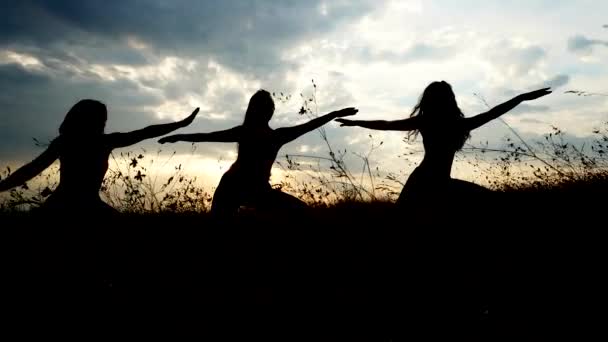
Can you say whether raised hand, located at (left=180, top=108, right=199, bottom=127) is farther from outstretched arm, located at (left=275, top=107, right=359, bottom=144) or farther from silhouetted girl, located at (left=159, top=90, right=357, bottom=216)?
outstretched arm, located at (left=275, top=107, right=359, bottom=144)

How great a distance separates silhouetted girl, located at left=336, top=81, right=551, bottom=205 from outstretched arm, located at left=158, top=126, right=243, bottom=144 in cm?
117

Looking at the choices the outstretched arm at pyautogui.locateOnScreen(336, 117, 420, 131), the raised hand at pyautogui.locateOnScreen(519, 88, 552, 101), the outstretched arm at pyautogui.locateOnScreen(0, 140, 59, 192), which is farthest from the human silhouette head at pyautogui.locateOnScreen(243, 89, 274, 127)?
the raised hand at pyautogui.locateOnScreen(519, 88, 552, 101)

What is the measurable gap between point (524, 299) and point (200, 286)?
2050 mm

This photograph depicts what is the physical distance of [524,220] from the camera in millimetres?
3711

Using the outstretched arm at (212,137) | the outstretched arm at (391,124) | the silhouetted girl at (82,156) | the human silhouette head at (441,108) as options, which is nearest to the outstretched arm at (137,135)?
the silhouetted girl at (82,156)

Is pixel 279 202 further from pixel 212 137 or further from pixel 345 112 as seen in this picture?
pixel 345 112

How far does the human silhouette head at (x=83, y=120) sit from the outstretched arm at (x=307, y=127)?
1.67 metres

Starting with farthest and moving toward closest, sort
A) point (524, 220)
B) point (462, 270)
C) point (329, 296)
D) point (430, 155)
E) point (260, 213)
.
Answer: point (260, 213), point (430, 155), point (524, 220), point (462, 270), point (329, 296)

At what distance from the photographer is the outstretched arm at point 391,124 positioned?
4.37m

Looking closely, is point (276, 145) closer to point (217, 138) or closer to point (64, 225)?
point (217, 138)

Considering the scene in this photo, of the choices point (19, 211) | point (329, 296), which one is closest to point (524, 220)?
point (329, 296)

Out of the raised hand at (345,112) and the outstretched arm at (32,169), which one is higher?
the raised hand at (345,112)

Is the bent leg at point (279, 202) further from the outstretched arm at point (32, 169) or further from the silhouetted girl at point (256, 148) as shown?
the outstretched arm at point (32, 169)

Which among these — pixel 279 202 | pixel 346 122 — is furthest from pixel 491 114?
pixel 279 202
